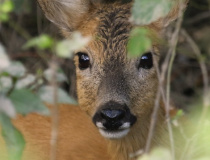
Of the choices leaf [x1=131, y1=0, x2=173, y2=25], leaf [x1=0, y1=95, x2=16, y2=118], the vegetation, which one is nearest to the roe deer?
the vegetation

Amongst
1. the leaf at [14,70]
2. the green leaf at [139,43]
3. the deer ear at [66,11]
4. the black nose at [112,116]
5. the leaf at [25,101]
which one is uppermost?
the green leaf at [139,43]

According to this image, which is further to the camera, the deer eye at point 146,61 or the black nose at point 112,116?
the deer eye at point 146,61

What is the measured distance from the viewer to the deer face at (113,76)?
14.1 ft

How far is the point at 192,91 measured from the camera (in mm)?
7738

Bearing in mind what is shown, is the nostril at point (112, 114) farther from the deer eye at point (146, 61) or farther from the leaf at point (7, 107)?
the leaf at point (7, 107)

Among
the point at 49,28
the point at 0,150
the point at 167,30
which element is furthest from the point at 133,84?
the point at 49,28

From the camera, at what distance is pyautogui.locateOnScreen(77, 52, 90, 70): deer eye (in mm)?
4797

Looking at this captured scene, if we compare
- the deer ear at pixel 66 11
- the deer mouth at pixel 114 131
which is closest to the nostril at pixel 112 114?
the deer mouth at pixel 114 131

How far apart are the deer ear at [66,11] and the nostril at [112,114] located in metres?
1.35

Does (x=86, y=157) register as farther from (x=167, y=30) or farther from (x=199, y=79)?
(x=199, y=79)

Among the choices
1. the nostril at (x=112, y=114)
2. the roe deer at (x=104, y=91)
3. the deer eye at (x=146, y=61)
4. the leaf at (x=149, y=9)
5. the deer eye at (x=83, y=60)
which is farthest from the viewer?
the deer eye at (x=83, y=60)

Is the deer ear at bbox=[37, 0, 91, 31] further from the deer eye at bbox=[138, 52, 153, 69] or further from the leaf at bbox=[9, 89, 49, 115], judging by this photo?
the leaf at bbox=[9, 89, 49, 115]

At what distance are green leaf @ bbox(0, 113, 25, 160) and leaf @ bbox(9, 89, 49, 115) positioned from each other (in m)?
0.09

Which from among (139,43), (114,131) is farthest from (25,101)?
(114,131)
